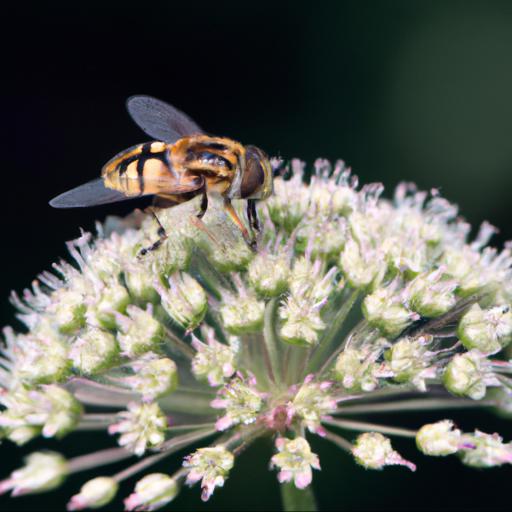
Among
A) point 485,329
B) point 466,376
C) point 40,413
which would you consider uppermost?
point 40,413

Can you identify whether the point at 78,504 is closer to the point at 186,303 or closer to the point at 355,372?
the point at 186,303

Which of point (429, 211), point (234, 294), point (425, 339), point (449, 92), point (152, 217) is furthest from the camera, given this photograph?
point (449, 92)

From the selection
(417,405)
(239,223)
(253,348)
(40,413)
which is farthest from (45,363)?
(417,405)

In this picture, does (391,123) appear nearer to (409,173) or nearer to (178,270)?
(409,173)

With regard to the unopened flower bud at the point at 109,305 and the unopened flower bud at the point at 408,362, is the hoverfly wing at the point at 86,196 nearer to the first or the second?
the unopened flower bud at the point at 109,305

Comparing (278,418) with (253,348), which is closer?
(278,418)

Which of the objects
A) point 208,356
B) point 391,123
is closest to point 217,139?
point 208,356

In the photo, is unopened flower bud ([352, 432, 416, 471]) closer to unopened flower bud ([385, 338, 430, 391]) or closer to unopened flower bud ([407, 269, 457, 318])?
unopened flower bud ([385, 338, 430, 391])
